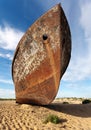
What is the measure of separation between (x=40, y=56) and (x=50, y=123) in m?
3.65

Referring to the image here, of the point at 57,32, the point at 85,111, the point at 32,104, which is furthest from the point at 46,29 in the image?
the point at 85,111

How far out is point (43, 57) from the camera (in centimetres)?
1106

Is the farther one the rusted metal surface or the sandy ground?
the rusted metal surface

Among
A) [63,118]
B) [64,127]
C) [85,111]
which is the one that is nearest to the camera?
[64,127]

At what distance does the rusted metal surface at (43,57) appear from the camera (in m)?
10.6

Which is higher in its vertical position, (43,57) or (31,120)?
(43,57)

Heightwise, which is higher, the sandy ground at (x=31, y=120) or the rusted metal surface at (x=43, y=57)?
the rusted metal surface at (x=43, y=57)

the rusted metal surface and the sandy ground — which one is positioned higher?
the rusted metal surface

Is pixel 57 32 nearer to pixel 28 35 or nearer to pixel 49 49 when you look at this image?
pixel 49 49

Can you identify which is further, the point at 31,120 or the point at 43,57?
the point at 43,57

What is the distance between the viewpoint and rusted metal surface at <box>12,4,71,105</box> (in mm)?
10594

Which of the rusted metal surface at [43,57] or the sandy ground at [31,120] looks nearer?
the sandy ground at [31,120]

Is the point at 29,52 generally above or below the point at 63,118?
above

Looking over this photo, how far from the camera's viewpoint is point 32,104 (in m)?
12.1
